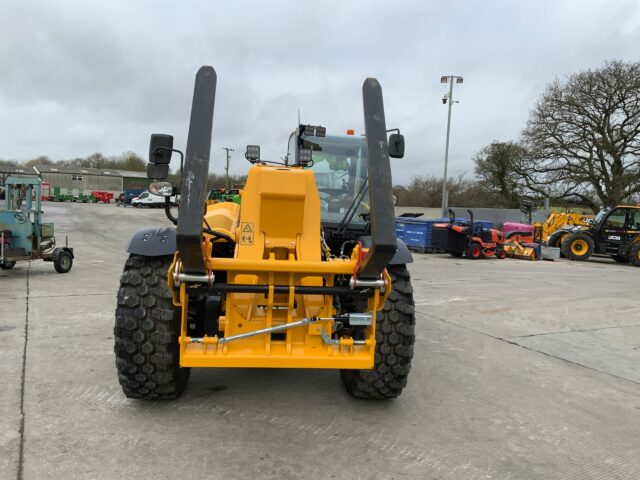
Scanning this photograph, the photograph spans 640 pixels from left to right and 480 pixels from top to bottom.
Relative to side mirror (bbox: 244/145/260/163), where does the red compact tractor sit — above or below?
below

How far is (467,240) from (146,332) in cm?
1432

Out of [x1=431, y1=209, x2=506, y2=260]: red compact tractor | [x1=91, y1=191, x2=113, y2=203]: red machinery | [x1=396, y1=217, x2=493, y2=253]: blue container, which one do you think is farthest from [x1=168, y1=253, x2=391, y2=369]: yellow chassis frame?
[x1=91, y1=191, x2=113, y2=203]: red machinery

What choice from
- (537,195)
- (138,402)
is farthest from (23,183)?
(537,195)

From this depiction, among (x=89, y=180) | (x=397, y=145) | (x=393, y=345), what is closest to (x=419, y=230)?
(x=397, y=145)

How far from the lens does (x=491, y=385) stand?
421cm

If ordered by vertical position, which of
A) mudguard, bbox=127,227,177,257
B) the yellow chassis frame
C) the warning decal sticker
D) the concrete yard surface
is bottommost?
the concrete yard surface

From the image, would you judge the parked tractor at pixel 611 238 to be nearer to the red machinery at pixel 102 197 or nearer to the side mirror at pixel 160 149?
the side mirror at pixel 160 149

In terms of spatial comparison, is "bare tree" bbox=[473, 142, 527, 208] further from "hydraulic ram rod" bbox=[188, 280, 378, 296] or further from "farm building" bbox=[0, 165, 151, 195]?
"farm building" bbox=[0, 165, 151, 195]

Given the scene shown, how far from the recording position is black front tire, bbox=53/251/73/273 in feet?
31.4

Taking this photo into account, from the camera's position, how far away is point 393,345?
338 cm

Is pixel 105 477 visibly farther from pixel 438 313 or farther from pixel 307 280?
pixel 438 313

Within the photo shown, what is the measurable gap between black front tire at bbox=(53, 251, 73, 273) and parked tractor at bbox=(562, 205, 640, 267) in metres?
16.1

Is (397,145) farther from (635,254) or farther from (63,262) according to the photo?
(635,254)

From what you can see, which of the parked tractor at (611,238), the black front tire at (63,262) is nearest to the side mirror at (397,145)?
the black front tire at (63,262)
